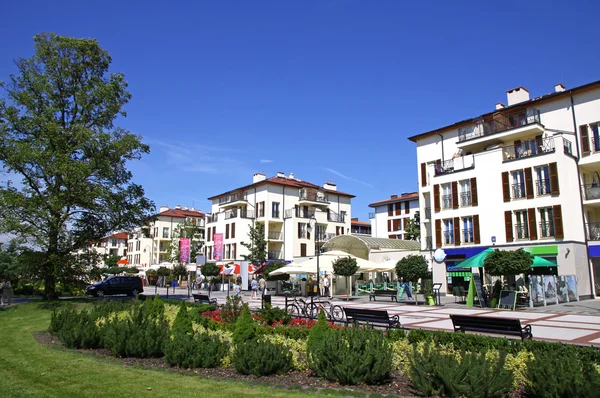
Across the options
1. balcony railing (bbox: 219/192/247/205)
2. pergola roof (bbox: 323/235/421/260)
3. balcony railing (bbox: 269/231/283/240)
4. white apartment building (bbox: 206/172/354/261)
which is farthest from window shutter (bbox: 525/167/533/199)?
Result: balcony railing (bbox: 219/192/247/205)

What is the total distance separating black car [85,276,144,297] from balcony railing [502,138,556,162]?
30279 millimetres

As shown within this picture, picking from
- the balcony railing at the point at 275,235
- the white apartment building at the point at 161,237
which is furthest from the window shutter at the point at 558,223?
the white apartment building at the point at 161,237

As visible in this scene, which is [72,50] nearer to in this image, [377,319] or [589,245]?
[377,319]

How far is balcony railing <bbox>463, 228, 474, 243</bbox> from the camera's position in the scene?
35.0m

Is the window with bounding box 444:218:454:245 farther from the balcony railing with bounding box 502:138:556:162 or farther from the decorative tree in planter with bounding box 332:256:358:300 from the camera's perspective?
the decorative tree in planter with bounding box 332:256:358:300

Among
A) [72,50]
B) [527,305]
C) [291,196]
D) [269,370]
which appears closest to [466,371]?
[269,370]

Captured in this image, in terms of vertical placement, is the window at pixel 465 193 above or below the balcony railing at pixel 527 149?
below

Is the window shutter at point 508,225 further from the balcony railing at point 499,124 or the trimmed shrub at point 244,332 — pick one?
the trimmed shrub at point 244,332

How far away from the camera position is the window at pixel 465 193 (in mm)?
35281

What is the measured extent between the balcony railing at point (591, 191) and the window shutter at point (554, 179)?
2.72 metres

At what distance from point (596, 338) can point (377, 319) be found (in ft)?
20.1

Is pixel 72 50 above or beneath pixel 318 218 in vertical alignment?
above

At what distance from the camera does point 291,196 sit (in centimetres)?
5912

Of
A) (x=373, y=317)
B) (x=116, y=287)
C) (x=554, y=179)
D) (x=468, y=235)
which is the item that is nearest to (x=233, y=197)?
(x=116, y=287)
